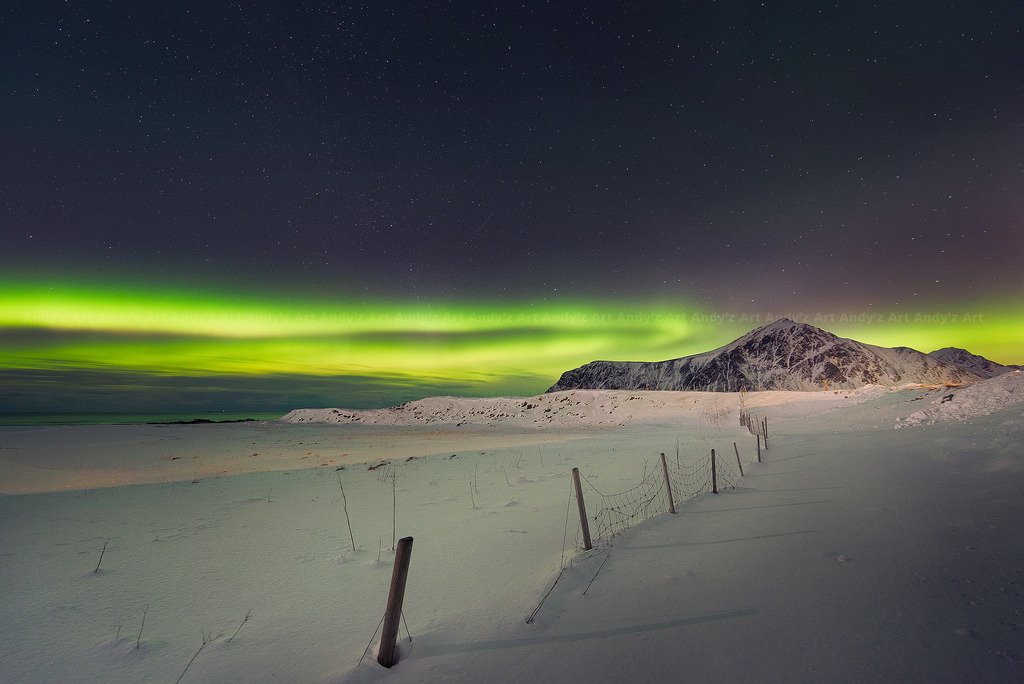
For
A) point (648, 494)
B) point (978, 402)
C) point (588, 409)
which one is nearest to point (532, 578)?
point (648, 494)

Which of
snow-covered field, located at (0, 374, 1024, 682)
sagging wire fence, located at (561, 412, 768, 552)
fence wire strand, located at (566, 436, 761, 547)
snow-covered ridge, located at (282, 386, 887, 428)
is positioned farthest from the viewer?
snow-covered ridge, located at (282, 386, 887, 428)

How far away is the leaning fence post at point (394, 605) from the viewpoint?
16.1 feet

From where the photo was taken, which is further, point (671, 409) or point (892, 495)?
point (671, 409)

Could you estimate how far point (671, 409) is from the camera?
53.6 metres

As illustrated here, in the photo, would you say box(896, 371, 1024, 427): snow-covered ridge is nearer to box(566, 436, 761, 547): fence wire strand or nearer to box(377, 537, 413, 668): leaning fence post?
box(566, 436, 761, 547): fence wire strand

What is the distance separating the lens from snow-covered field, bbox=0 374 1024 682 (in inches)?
203

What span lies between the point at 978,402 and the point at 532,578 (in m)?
31.4

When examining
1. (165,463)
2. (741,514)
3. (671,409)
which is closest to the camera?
(741,514)

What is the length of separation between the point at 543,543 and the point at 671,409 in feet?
156

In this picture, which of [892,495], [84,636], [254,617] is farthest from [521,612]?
[892,495]

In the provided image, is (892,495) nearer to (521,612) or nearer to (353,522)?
(521,612)

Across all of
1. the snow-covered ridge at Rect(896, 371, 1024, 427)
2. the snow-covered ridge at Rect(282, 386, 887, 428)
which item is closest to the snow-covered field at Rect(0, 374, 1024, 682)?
the snow-covered ridge at Rect(896, 371, 1024, 427)

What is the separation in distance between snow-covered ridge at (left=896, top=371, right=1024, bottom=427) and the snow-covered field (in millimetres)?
7363

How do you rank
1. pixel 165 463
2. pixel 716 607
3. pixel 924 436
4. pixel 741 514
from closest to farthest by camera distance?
pixel 716 607 → pixel 741 514 → pixel 924 436 → pixel 165 463
